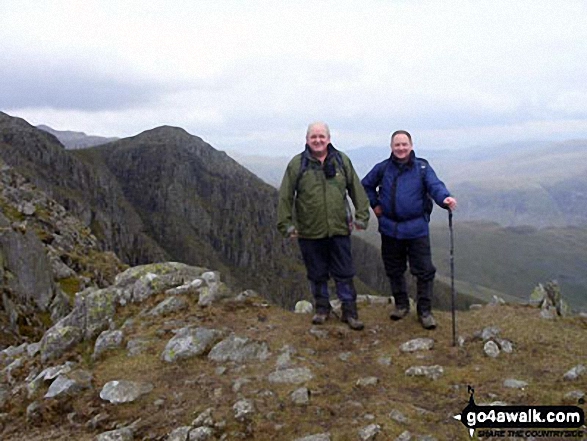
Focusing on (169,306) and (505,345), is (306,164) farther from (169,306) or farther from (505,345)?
(505,345)

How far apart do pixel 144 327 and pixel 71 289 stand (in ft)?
68.9

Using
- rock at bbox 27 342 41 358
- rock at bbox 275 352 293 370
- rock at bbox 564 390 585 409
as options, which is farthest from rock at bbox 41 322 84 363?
rock at bbox 564 390 585 409

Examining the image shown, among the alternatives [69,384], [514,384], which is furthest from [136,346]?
[514,384]

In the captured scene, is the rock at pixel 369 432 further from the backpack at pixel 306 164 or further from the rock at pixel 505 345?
the backpack at pixel 306 164

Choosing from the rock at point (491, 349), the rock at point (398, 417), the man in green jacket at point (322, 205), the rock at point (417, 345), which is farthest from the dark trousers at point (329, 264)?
the rock at point (398, 417)

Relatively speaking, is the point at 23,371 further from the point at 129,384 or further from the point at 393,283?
the point at 393,283

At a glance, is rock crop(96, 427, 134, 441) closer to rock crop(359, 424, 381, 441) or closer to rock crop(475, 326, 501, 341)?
rock crop(359, 424, 381, 441)

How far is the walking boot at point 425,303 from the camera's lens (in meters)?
13.2

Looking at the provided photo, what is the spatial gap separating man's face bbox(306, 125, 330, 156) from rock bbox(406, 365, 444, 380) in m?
5.53

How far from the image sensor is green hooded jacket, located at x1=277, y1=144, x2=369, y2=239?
12.7 metres

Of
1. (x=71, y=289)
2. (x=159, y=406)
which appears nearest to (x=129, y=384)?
(x=159, y=406)

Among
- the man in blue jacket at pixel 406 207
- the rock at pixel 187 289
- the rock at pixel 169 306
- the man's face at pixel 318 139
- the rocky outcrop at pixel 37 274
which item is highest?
the man's face at pixel 318 139

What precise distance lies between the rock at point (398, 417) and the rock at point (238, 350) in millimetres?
3753

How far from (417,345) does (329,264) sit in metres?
3.18
